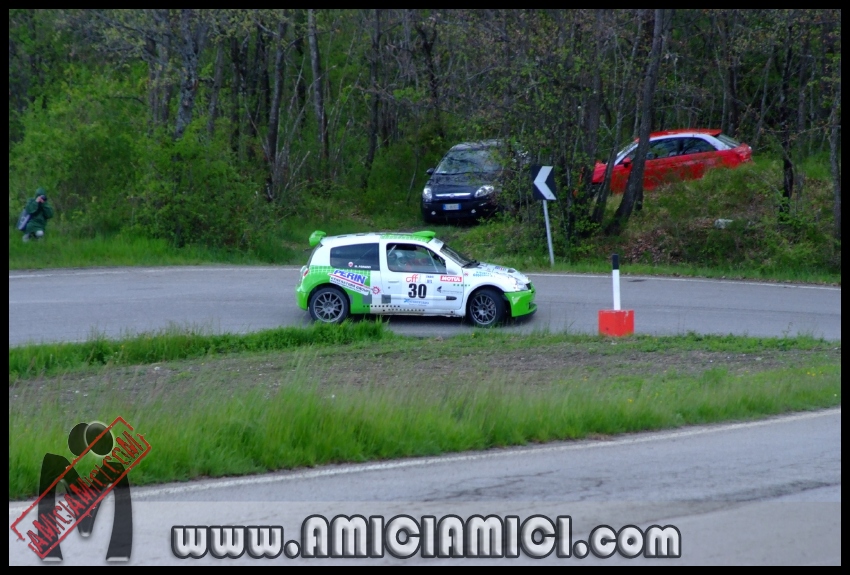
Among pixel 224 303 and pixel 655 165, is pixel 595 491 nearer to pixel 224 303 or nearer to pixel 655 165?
pixel 224 303

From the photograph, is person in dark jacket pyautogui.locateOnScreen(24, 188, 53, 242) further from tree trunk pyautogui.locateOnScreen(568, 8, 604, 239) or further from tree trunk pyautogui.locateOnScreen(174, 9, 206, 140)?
tree trunk pyautogui.locateOnScreen(568, 8, 604, 239)

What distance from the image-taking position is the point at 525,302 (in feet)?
50.5

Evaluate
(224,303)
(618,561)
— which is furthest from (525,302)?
(618,561)

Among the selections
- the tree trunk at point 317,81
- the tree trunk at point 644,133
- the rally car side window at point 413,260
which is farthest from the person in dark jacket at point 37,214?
the tree trunk at point 644,133

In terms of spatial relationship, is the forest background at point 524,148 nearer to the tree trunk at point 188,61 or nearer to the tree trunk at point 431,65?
Result: the tree trunk at point 188,61

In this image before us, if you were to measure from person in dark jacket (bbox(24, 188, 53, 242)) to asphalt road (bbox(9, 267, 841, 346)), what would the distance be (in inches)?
100

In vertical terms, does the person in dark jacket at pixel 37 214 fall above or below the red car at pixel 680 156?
below

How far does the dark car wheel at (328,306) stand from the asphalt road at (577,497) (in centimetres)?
835

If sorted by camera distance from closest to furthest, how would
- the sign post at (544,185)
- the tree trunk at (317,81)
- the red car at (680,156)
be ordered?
the sign post at (544,185) → the red car at (680,156) → the tree trunk at (317,81)

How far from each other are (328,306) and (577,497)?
9918mm

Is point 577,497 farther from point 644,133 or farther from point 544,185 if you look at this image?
point 644,133

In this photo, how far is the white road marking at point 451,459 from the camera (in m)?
6.07

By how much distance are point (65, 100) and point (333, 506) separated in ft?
76.4

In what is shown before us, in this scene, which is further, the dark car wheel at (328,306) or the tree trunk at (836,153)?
the tree trunk at (836,153)
